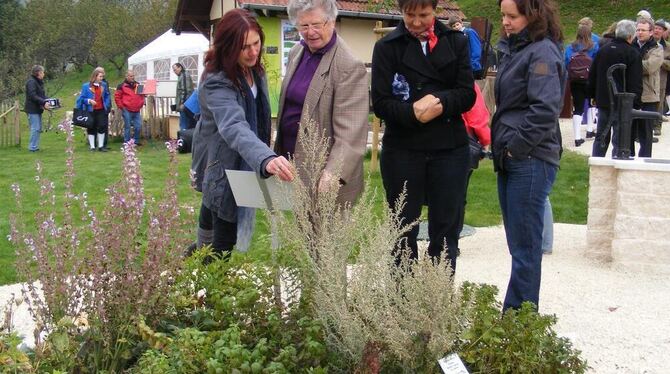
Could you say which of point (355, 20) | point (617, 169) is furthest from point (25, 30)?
point (617, 169)

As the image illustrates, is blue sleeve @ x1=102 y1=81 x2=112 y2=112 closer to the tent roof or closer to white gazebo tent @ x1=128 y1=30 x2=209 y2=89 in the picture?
white gazebo tent @ x1=128 y1=30 x2=209 y2=89

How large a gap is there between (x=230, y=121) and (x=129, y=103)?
1367cm

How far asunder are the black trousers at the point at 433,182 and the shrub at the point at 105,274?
4.18ft

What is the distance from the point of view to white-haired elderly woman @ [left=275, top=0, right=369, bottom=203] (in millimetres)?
3576

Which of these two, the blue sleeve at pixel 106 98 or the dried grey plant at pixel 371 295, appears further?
the blue sleeve at pixel 106 98

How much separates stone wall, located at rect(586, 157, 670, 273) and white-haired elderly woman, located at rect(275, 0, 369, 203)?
108 inches

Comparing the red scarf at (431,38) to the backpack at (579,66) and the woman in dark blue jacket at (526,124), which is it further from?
the backpack at (579,66)

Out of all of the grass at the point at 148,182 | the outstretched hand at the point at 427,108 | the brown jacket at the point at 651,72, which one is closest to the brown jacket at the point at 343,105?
the outstretched hand at the point at 427,108

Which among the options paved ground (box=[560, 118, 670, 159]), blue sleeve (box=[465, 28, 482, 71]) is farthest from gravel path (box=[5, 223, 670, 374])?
paved ground (box=[560, 118, 670, 159])

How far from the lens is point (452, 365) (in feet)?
9.00

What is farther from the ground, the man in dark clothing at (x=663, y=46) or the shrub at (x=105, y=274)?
the man in dark clothing at (x=663, y=46)

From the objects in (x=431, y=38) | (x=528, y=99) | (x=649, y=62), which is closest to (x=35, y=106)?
(x=649, y=62)

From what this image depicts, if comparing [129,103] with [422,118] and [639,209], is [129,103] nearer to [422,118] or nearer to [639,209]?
[639,209]

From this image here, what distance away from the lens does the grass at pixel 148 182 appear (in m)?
7.67
